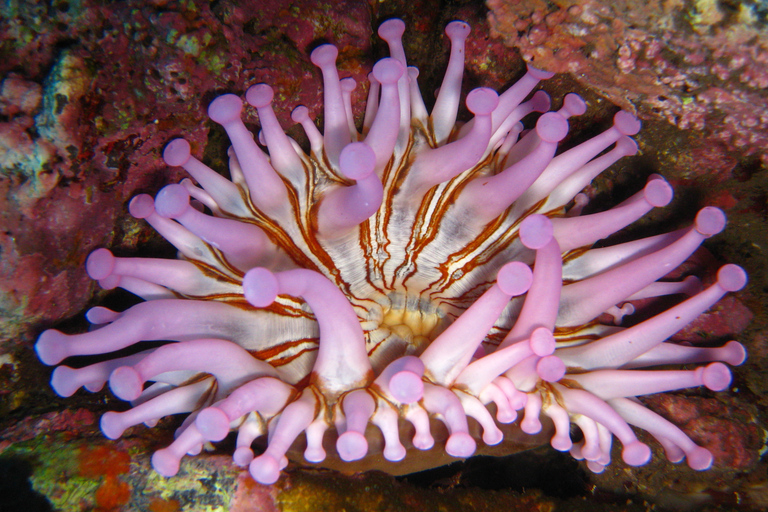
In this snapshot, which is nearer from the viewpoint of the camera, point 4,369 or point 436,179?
point 436,179

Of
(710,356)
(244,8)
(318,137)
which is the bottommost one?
(710,356)

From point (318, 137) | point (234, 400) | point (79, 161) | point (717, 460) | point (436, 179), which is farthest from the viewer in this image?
point (717, 460)

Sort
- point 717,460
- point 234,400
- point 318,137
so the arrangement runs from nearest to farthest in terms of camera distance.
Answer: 1. point 234,400
2. point 318,137
3. point 717,460

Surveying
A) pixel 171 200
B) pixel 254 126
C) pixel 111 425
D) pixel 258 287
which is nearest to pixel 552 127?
pixel 258 287

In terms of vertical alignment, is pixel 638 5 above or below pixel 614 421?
above

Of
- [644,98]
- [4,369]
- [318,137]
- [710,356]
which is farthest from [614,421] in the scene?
[4,369]

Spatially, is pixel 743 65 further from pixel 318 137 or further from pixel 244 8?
pixel 244 8

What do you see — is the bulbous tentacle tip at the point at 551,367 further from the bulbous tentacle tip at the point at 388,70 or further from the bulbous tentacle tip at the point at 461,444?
the bulbous tentacle tip at the point at 388,70

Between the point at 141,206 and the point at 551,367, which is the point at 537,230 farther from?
the point at 141,206

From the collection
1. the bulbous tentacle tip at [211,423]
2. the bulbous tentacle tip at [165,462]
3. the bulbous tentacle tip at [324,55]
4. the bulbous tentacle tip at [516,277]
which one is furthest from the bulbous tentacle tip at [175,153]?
the bulbous tentacle tip at [516,277]
